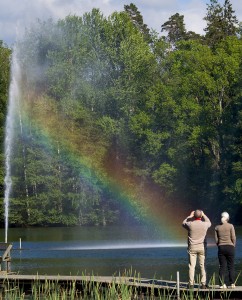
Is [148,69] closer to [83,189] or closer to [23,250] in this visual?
[83,189]

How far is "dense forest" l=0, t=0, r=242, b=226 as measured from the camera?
7031 cm

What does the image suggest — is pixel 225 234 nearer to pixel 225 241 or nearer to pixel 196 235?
pixel 225 241

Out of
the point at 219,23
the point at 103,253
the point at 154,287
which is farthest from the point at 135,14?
the point at 154,287

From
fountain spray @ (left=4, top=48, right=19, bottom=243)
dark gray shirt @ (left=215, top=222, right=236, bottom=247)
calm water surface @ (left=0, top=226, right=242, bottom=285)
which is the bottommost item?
calm water surface @ (left=0, top=226, right=242, bottom=285)

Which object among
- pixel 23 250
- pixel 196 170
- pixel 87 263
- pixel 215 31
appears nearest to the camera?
pixel 87 263

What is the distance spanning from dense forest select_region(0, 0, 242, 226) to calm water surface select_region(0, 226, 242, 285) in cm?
685

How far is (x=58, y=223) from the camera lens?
71188 mm

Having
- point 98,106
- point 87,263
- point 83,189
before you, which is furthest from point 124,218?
point 87,263

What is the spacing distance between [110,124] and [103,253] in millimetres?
31070

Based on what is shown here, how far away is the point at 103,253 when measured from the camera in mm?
41562

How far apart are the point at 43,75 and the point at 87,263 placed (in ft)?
126

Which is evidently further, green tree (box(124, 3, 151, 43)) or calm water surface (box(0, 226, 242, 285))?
green tree (box(124, 3, 151, 43))

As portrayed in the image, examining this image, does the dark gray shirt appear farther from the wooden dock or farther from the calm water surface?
the calm water surface

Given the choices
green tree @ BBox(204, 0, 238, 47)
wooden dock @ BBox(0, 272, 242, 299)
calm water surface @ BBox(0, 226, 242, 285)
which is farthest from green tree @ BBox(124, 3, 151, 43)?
wooden dock @ BBox(0, 272, 242, 299)
